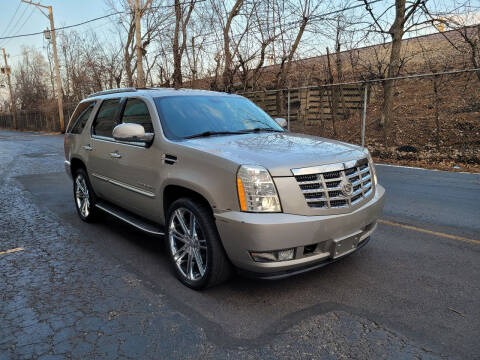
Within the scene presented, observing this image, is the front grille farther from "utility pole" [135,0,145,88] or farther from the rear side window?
"utility pole" [135,0,145,88]

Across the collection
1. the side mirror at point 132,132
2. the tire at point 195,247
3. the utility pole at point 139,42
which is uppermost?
the utility pole at point 139,42

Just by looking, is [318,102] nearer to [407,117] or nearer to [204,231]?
[407,117]

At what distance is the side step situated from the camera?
4.05 metres

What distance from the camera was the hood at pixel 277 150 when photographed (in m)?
3.10

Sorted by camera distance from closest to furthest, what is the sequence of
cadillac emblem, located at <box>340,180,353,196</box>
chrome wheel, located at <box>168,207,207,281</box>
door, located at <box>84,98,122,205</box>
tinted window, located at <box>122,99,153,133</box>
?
cadillac emblem, located at <box>340,180,353,196</box>
chrome wheel, located at <box>168,207,207,281</box>
tinted window, located at <box>122,99,153,133</box>
door, located at <box>84,98,122,205</box>

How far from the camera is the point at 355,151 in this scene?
145 inches

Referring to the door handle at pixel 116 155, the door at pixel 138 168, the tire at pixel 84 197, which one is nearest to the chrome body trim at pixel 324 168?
the door at pixel 138 168

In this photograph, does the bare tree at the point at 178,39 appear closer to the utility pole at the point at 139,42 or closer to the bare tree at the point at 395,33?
the utility pole at the point at 139,42

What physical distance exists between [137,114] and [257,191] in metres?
2.15

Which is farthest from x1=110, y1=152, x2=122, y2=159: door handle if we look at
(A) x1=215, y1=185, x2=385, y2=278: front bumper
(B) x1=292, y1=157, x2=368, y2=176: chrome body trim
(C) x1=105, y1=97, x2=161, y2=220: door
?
(B) x1=292, y1=157, x2=368, y2=176: chrome body trim

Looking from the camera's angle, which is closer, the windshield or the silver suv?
the silver suv

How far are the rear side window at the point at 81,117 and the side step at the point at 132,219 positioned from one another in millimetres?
1264

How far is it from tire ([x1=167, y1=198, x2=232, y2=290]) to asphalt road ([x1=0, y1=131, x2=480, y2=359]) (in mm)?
152

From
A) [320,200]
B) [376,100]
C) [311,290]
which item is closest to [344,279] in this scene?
→ [311,290]
